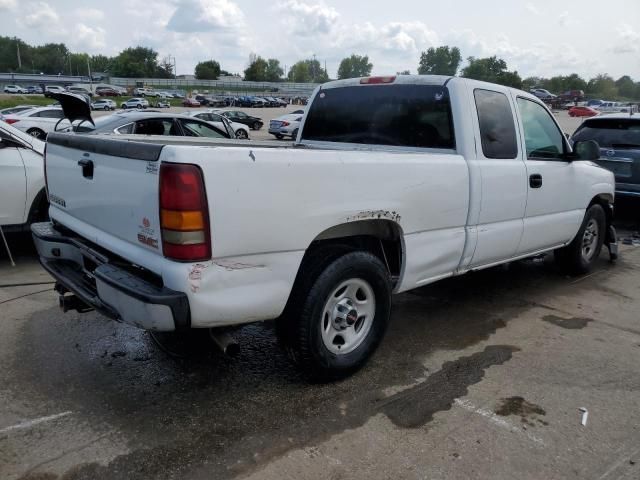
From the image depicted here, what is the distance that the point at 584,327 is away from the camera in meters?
4.60

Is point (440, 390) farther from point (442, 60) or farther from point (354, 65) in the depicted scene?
point (354, 65)

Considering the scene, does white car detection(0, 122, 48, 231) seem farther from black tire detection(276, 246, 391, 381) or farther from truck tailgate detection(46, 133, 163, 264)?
black tire detection(276, 246, 391, 381)

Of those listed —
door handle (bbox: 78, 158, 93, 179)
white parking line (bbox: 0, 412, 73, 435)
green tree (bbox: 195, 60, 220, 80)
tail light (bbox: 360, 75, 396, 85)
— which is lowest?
white parking line (bbox: 0, 412, 73, 435)

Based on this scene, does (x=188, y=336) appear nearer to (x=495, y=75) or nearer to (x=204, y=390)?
(x=204, y=390)

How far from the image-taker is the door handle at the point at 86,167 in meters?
3.20

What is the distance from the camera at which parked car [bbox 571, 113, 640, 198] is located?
8148 millimetres

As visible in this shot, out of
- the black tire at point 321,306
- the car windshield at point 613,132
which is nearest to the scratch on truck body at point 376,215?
the black tire at point 321,306

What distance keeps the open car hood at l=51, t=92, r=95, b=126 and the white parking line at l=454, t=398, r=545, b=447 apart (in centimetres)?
373

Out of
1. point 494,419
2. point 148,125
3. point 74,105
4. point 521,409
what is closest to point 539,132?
point 521,409

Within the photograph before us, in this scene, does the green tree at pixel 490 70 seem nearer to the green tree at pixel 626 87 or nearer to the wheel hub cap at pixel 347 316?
the green tree at pixel 626 87

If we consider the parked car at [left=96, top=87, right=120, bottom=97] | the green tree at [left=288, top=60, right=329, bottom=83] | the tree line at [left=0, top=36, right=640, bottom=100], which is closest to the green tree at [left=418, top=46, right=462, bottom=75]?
the tree line at [left=0, top=36, right=640, bottom=100]

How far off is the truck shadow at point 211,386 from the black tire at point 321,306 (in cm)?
17

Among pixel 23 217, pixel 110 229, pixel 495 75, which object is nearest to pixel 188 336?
pixel 110 229

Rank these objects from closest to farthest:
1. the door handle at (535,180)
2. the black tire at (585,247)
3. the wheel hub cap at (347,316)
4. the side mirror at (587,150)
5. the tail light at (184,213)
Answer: the tail light at (184,213) < the wheel hub cap at (347,316) < the door handle at (535,180) < the side mirror at (587,150) < the black tire at (585,247)
